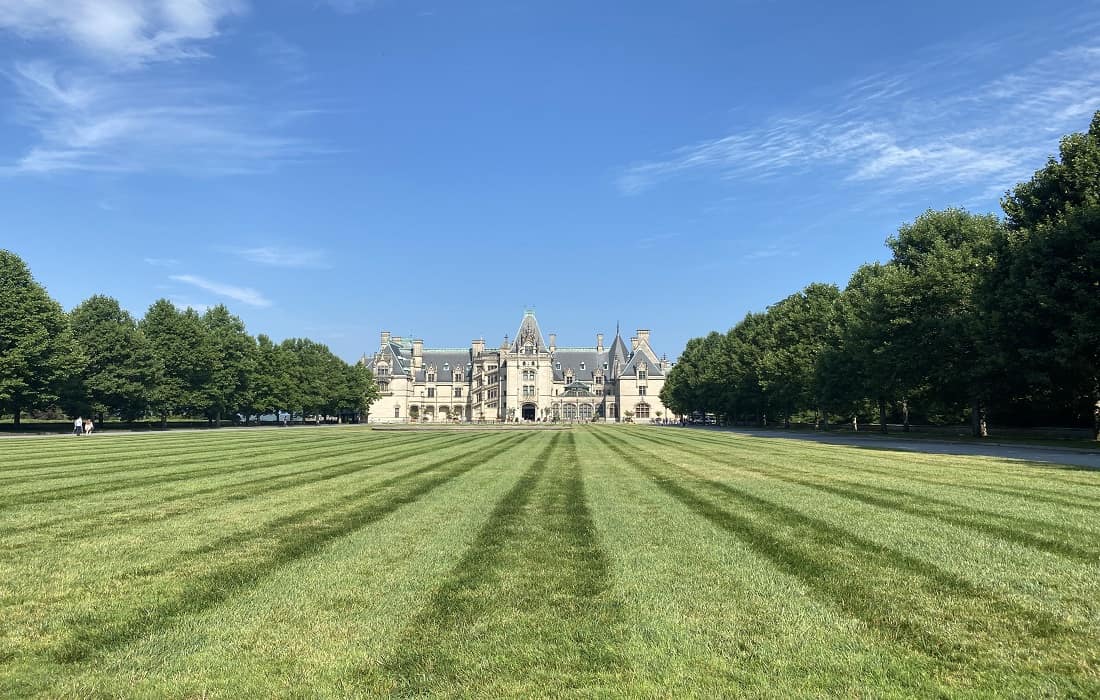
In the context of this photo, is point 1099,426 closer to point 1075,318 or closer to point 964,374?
point 964,374

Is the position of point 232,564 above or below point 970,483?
below

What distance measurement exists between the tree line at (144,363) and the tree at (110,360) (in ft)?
0.33

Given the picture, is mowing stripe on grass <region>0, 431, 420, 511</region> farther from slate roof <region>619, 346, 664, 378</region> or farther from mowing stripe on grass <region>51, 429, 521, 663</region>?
slate roof <region>619, 346, 664, 378</region>

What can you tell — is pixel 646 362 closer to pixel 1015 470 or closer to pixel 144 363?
pixel 144 363

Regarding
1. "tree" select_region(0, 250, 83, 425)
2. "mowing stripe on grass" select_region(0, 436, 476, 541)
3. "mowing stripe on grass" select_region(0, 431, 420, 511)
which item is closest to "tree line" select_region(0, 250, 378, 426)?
"tree" select_region(0, 250, 83, 425)

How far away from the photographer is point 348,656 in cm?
580

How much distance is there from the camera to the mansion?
13450cm

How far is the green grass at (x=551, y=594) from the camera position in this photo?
5344mm

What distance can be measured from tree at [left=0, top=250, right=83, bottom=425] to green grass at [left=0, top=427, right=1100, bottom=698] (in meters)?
46.8

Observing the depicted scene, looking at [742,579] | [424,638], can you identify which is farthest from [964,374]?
[424,638]

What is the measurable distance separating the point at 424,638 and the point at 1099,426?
1845 inches

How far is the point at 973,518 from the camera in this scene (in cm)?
1162

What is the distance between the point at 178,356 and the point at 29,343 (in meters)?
20.9

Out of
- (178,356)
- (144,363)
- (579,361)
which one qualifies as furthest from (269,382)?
(579,361)
